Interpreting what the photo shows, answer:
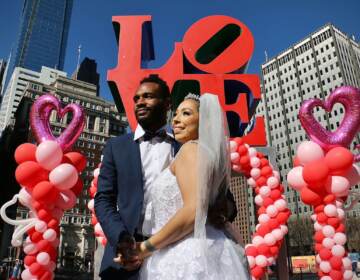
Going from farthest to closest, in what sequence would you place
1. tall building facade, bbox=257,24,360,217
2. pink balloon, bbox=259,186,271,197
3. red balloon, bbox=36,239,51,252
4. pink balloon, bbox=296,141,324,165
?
tall building facade, bbox=257,24,360,217 < pink balloon, bbox=259,186,271,197 < pink balloon, bbox=296,141,324,165 < red balloon, bbox=36,239,51,252

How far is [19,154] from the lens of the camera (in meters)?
6.14

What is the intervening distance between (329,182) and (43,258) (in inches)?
203

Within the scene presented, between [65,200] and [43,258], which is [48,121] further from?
[43,258]

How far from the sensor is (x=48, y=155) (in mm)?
5906

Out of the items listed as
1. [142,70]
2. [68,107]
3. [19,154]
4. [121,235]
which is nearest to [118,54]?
[142,70]

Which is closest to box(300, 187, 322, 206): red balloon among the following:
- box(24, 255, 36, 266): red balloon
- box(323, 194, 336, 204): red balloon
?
box(323, 194, 336, 204): red balloon

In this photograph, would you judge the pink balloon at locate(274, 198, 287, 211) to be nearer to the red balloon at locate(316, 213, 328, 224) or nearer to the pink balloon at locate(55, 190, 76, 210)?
the red balloon at locate(316, 213, 328, 224)

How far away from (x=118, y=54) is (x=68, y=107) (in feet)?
7.16

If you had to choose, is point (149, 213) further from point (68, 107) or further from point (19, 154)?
point (68, 107)

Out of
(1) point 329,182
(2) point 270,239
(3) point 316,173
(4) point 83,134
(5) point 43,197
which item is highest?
(4) point 83,134

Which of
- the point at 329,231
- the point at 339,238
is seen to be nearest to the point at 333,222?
the point at 329,231

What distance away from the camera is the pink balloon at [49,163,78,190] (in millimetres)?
5828

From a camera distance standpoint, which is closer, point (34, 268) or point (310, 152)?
point (34, 268)

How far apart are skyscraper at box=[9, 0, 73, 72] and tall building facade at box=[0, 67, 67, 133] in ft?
79.3
